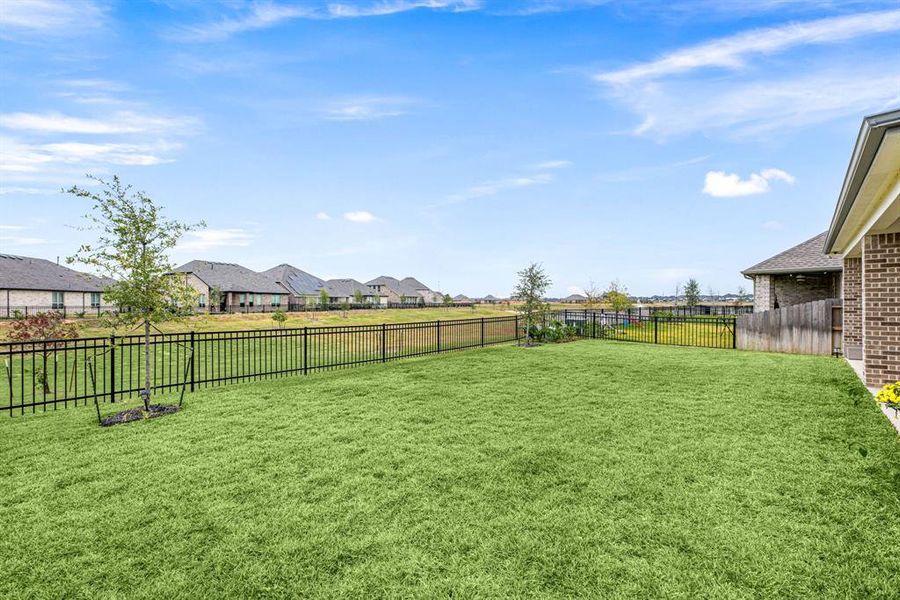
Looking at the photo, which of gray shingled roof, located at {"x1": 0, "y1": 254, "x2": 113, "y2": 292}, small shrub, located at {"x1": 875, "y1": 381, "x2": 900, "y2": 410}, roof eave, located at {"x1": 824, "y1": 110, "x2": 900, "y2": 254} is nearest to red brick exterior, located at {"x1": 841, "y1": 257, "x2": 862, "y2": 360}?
roof eave, located at {"x1": 824, "y1": 110, "x2": 900, "y2": 254}

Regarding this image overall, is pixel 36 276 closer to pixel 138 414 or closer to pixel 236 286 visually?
pixel 236 286

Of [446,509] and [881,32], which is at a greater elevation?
[881,32]

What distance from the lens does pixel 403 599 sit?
8.79 ft

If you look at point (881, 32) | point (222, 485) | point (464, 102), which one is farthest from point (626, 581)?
point (464, 102)

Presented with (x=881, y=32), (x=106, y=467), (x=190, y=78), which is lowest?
(x=106, y=467)

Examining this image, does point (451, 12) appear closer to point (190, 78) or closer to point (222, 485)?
point (190, 78)

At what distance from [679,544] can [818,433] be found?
165 inches

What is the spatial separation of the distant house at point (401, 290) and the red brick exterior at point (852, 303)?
8758 cm

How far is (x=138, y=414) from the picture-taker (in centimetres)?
727

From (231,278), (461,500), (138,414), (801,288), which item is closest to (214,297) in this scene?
(231,278)

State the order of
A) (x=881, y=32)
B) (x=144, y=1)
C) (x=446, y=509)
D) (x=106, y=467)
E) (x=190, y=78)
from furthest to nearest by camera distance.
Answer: (x=190, y=78), (x=144, y=1), (x=881, y=32), (x=106, y=467), (x=446, y=509)

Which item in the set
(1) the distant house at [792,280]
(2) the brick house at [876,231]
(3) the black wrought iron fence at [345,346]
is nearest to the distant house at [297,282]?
(3) the black wrought iron fence at [345,346]

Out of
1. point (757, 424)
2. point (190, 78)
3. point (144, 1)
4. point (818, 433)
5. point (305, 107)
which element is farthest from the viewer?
point (305, 107)

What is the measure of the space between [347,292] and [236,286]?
29.6 meters
